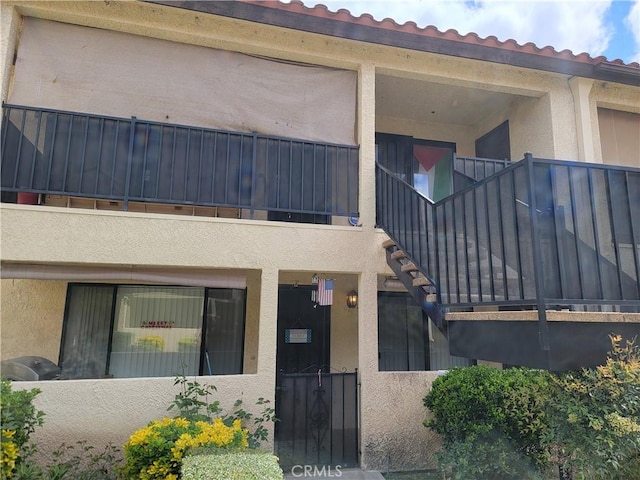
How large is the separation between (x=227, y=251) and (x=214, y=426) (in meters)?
2.19

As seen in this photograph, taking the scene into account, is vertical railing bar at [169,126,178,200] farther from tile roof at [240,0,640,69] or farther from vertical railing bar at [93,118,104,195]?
tile roof at [240,0,640,69]

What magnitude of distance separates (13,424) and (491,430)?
5.15 metres

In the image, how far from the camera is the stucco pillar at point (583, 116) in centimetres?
691

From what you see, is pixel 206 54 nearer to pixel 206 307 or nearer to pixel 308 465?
pixel 206 307

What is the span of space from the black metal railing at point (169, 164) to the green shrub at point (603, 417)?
3.71 m

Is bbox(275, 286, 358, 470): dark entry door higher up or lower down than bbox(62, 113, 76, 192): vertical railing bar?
lower down

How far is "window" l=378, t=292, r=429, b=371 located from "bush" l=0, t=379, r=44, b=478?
541 centimetres

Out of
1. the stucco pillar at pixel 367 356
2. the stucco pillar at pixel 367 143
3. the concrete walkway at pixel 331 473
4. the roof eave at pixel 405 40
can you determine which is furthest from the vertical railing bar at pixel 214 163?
the concrete walkway at pixel 331 473

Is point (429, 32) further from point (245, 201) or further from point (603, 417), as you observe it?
point (603, 417)

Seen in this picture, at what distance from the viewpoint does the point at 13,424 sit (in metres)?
3.82

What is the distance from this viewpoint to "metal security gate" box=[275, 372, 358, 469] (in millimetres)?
5734

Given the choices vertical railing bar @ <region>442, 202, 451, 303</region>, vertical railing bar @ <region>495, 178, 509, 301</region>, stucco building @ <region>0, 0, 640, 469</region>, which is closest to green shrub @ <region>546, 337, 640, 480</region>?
stucco building @ <region>0, 0, 640, 469</region>

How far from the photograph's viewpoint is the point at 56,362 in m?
6.29

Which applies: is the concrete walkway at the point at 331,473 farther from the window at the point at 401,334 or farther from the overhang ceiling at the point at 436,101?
the overhang ceiling at the point at 436,101
